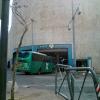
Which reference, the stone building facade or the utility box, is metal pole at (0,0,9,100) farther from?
the stone building facade

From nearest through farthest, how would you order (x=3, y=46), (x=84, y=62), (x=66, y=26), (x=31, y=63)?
(x=3, y=46) < (x=31, y=63) < (x=84, y=62) < (x=66, y=26)

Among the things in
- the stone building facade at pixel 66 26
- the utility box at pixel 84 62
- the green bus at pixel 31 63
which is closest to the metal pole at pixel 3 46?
the green bus at pixel 31 63

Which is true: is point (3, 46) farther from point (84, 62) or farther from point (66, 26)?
point (66, 26)

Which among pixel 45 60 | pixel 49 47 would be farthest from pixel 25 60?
pixel 49 47

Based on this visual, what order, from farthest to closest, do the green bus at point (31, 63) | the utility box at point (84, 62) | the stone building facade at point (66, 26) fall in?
the stone building facade at point (66, 26) < the utility box at point (84, 62) < the green bus at point (31, 63)

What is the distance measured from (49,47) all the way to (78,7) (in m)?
8.18

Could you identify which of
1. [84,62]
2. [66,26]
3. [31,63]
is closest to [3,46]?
[31,63]

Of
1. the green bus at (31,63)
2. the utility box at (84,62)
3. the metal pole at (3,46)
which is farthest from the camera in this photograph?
the utility box at (84,62)

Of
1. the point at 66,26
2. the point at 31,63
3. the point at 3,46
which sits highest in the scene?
the point at 66,26

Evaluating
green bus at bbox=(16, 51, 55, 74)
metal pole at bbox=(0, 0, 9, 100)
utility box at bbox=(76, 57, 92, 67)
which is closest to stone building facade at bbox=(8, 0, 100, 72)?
utility box at bbox=(76, 57, 92, 67)

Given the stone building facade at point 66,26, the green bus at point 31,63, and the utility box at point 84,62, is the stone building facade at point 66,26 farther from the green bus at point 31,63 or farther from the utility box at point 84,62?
the green bus at point 31,63

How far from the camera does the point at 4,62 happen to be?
155 inches

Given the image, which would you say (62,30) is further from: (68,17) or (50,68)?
(50,68)

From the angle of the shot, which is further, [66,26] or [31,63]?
[66,26]
